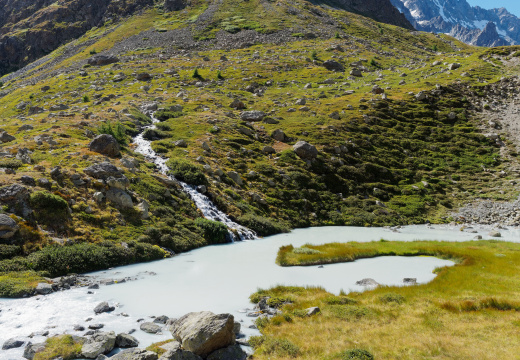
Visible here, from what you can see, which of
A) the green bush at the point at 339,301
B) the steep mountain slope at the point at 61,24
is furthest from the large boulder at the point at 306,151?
the steep mountain slope at the point at 61,24

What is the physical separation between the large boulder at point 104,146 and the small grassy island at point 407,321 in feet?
87.0

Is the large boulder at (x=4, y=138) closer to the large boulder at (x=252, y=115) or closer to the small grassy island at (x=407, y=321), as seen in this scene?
the small grassy island at (x=407, y=321)

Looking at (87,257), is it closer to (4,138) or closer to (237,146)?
(4,138)

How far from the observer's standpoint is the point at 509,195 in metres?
43.9

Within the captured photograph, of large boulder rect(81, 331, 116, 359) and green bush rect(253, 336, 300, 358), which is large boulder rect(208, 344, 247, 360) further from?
large boulder rect(81, 331, 116, 359)

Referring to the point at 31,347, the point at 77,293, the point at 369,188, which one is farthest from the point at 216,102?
the point at 31,347

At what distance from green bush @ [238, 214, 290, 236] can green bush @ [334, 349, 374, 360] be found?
24.8m

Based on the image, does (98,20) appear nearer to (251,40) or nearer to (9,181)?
(251,40)

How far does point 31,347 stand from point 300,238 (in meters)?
25.6

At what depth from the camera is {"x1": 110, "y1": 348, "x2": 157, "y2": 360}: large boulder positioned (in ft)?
32.9

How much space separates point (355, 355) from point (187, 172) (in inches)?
1211

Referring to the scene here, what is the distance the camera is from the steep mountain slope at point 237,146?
25156mm

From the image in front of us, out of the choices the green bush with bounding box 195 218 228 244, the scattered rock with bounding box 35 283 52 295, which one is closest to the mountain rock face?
the green bush with bounding box 195 218 228 244

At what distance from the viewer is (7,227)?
20656mm
